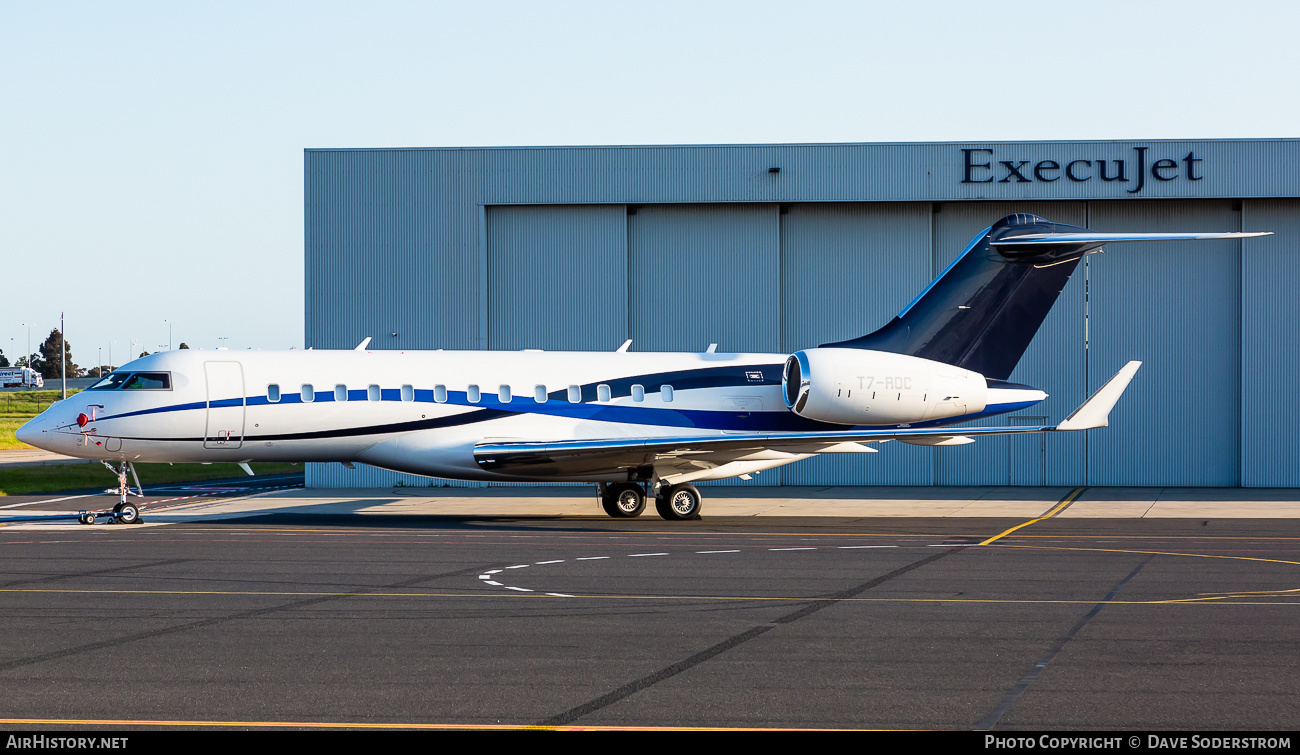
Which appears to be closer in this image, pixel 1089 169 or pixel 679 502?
pixel 679 502

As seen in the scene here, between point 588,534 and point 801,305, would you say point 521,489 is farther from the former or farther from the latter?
point 588,534

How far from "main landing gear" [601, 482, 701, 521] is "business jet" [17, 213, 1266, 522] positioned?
0.04 metres

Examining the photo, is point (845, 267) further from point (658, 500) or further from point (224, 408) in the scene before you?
point (224, 408)

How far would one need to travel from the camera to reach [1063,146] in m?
34.5

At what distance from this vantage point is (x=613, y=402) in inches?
1017

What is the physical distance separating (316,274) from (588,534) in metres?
17.5

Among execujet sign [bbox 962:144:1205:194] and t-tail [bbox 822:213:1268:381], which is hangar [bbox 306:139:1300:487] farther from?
t-tail [bbox 822:213:1268:381]

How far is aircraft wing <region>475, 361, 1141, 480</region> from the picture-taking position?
23375 millimetres

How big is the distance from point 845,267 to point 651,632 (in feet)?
83.3


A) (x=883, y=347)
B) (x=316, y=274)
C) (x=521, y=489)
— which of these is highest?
(x=316, y=274)

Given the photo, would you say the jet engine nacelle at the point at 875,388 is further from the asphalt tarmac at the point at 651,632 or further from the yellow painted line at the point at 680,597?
the yellow painted line at the point at 680,597

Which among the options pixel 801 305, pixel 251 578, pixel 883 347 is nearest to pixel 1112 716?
pixel 251 578

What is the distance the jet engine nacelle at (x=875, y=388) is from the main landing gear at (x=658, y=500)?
294 centimetres

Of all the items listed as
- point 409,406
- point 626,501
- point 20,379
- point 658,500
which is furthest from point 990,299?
point 20,379
